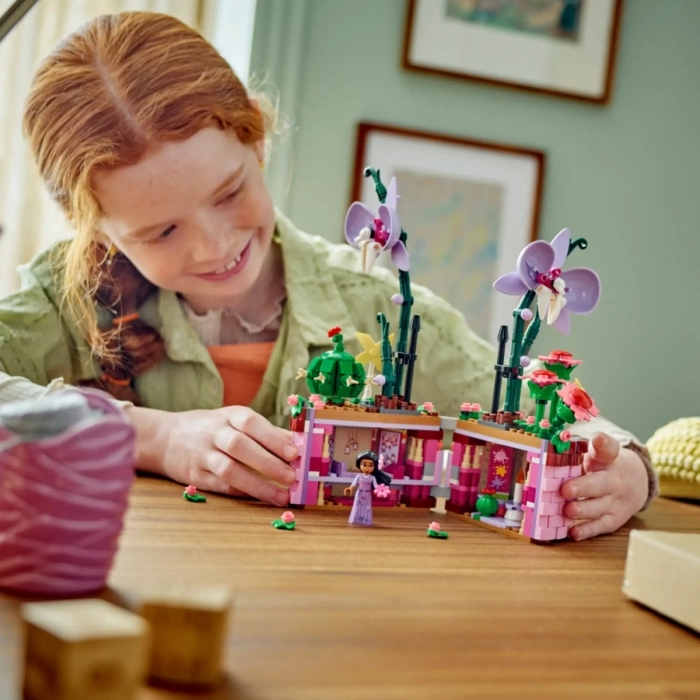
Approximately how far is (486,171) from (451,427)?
38.4 inches

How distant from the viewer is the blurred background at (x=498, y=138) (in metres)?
1.75

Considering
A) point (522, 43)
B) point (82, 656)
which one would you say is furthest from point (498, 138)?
point (82, 656)

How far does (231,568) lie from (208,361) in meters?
0.64

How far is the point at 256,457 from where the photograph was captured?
2.98 feet

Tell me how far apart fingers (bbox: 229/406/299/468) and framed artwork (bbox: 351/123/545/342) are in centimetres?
90

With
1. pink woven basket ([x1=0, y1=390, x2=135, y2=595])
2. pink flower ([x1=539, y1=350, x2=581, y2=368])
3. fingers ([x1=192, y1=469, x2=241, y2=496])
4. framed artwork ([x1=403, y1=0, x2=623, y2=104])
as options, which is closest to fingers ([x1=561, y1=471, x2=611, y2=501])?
pink flower ([x1=539, y1=350, x2=581, y2=368])

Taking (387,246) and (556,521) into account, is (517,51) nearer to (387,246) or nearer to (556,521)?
(387,246)

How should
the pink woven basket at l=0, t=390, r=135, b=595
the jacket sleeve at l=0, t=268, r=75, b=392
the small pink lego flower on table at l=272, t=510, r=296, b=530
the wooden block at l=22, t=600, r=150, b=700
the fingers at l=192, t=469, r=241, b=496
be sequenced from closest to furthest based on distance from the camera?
1. the wooden block at l=22, t=600, r=150, b=700
2. the pink woven basket at l=0, t=390, r=135, b=595
3. the small pink lego flower on table at l=272, t=510, r=296, b=530
4. the fingers at l=192, t=469, r=241, b=496
5. the jacket sleeve at l=0, t=268, r=75, b=392

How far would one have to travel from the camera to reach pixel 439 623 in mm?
590

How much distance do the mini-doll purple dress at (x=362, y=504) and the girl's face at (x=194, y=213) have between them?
406mm

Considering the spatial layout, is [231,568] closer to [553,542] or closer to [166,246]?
[553,542]

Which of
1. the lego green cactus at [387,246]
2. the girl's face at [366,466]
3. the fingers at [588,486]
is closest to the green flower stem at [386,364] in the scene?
the lego green cactus at [387,246]

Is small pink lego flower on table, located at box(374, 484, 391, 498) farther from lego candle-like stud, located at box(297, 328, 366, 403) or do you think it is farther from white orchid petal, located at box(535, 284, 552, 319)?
white orchid petal, located at box(535, 284, 552, 319)

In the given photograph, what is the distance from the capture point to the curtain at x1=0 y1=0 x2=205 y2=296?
1.73 meters
